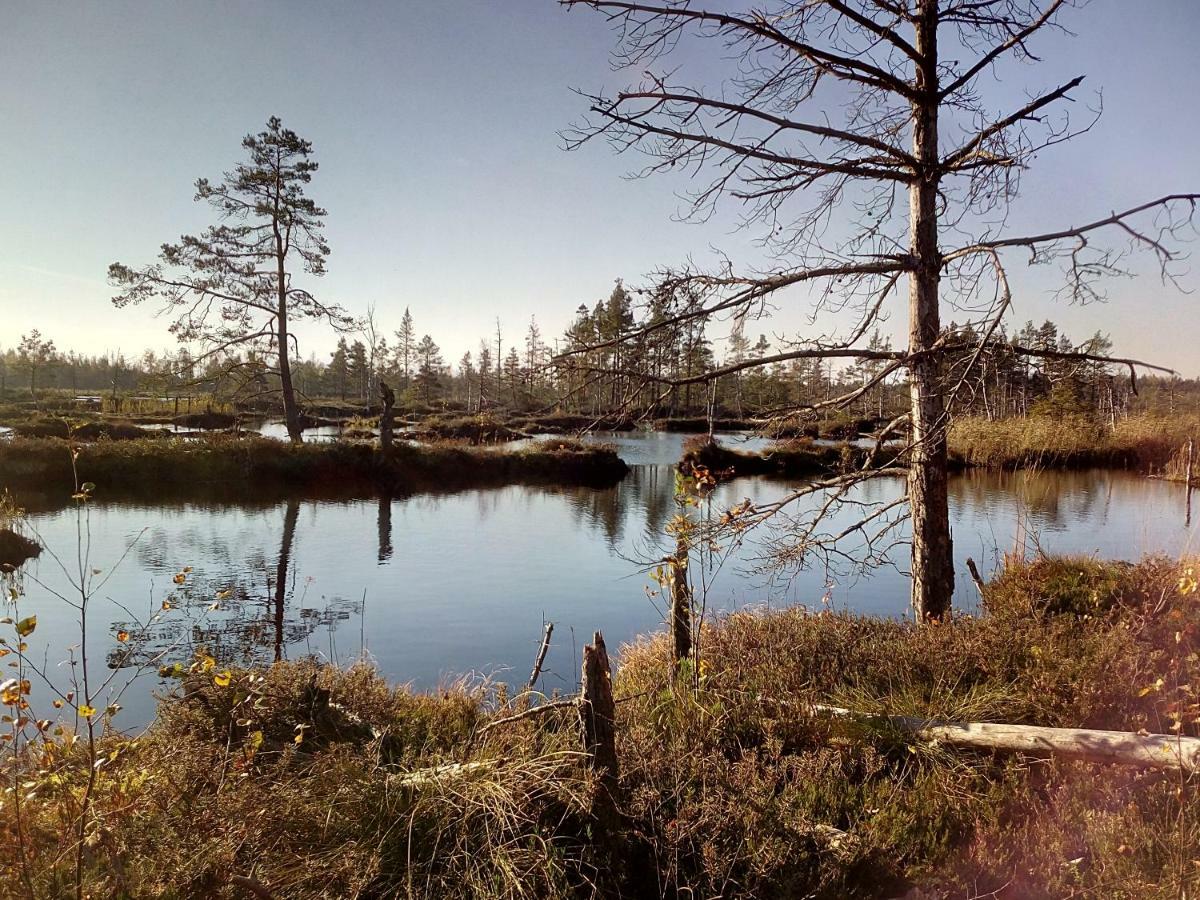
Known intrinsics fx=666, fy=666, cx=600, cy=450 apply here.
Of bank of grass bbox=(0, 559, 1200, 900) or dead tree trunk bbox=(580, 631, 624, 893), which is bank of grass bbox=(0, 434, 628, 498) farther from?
dead tree trunk bbox=(580, 631, 624, 893)

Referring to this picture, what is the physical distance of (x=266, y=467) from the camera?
21.3 metres

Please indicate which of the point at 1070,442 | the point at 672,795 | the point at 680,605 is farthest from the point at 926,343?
the point at 1070,442

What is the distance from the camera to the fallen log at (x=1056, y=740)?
3819 millimetres

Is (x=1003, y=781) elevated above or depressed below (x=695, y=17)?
below

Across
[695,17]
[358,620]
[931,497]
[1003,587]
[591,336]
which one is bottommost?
[358,620]

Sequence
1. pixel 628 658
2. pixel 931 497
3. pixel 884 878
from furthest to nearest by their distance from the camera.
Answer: pixel 628 658, pixel 931 497, pixel 884 878

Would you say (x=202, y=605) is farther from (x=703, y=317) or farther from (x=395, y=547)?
(x=703, y=317)

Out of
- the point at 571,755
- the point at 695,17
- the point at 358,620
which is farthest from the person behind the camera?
the point at 358,620

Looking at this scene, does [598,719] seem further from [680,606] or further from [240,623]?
[240,623]

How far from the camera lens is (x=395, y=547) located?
47.1 ft

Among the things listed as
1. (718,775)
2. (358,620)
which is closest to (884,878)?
(718,775)

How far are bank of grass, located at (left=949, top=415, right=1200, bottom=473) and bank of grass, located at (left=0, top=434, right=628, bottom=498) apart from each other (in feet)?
53.0

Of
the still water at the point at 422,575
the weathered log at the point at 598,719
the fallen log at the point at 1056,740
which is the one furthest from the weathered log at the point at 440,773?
the fallen log at the point at 1056,740

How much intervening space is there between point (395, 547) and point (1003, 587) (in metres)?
11.3
